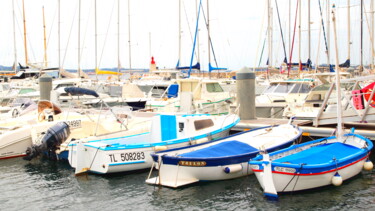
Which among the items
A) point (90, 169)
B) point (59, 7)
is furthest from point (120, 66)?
point (90, 169)

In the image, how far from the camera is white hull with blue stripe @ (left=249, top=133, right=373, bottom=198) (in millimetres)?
10961

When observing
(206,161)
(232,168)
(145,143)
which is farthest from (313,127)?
(145,143)

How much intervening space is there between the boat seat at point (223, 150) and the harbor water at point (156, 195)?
82 centimetres

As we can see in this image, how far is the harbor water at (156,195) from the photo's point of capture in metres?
10.9

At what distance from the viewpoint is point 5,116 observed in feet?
74.6

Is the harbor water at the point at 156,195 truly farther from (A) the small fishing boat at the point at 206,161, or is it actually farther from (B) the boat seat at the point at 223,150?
(B) the boat seat at the point at 223,150

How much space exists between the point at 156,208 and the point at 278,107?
453 inches

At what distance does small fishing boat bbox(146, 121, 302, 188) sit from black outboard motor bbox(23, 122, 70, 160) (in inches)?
195

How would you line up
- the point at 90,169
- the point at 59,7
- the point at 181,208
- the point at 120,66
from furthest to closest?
1. the point at 120,66
2. the point at 59,7
3. the point at 90,169
4. the point at 181,208

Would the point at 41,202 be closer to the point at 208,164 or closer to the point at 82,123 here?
the point at 208,164

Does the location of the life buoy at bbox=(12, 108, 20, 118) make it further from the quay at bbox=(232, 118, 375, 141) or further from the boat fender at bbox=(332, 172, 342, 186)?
the boat fender at bbox=(332, 172, 342, 186)

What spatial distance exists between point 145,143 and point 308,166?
19.4 ft

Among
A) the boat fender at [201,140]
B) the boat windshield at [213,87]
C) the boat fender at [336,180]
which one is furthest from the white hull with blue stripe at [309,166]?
the boat windshield at [213,87]

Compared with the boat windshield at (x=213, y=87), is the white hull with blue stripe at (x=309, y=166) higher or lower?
lower
